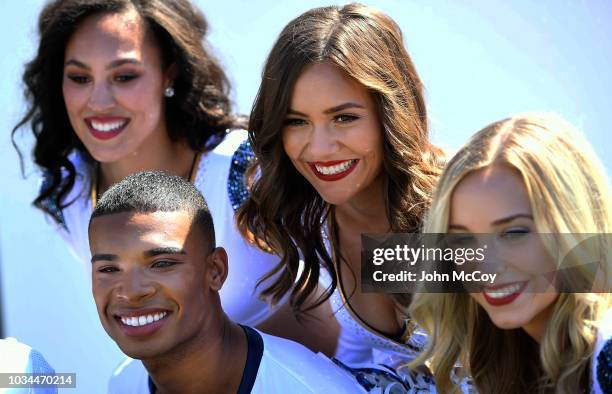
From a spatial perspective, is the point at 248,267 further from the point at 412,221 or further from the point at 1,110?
the point at 1,110

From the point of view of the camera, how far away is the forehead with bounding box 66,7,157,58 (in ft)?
9.69

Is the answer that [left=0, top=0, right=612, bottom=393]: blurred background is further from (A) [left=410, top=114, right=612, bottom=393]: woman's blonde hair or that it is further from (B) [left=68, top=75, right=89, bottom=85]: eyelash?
(A) [left=410, top=114, right=612, bottom=393]: woman's blonde hair

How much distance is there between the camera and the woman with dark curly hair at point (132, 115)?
293 cm

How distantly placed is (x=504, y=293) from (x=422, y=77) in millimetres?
1212

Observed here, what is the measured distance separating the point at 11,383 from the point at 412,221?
3.62 feet

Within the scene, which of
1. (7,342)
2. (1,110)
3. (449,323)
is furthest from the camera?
(1,110)

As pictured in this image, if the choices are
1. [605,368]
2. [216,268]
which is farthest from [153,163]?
[605,368]

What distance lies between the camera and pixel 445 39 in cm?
316

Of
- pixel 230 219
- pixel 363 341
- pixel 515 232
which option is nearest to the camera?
pixel 515 232

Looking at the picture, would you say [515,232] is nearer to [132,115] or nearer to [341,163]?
[341,163]

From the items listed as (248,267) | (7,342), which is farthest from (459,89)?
(7,342)

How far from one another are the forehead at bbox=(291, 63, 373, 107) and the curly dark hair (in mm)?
705

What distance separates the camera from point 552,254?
1.89 meters

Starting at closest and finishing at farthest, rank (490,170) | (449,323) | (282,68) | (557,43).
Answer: (490,170)
(449,323)
(282,68)
(557,43)
